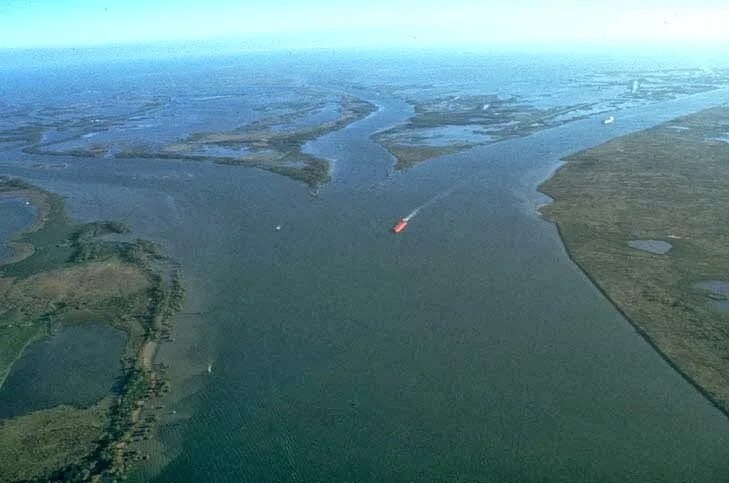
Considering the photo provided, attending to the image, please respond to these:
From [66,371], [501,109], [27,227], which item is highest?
[501,109]

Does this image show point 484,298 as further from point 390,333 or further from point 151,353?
point 151,353

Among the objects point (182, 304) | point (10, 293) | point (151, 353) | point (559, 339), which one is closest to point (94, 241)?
point (10, 293)

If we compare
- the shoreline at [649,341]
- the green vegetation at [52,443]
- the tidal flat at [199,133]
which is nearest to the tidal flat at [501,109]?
the tidal flat at [199,133]

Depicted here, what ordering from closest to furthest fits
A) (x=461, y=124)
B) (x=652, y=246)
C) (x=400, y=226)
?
(x=652, y=246) → (x=400, y=226) → (x=461, y=124)

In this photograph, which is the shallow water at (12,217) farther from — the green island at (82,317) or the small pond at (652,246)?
the small pond at (652,246)

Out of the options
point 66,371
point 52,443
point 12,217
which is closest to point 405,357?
point 52,443

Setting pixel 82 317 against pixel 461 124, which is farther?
pixel 461 124

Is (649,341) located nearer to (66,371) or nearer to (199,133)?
(66,371)
